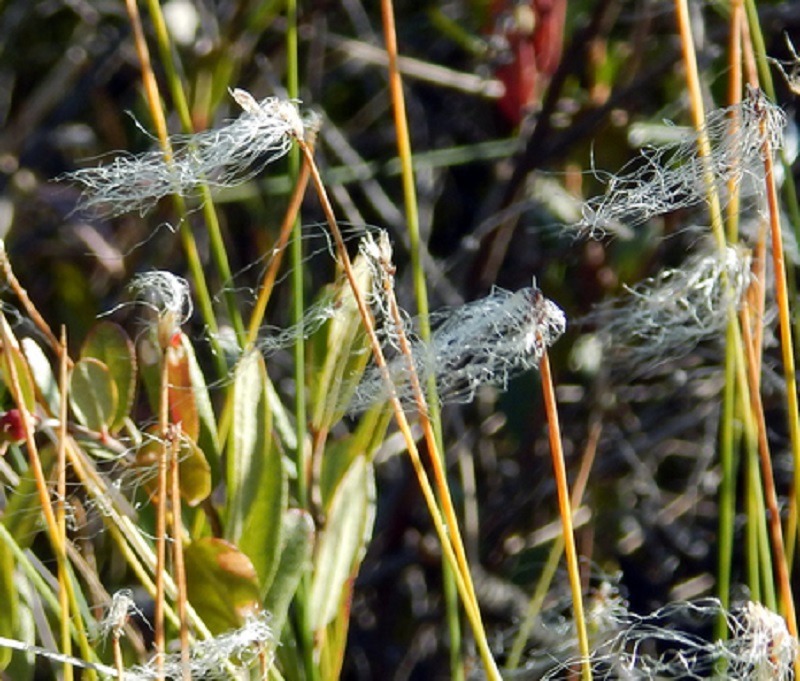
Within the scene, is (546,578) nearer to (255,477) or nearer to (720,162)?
(255,477)

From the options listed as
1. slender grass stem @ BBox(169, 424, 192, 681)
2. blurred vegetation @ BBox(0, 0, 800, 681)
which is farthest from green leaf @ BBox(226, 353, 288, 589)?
blurred vegetation @ BBox(0, 0, 800, 681)

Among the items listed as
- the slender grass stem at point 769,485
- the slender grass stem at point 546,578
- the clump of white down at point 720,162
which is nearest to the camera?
the clump of white down at point 720,162

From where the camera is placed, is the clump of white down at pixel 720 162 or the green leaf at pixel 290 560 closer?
the clump of white down at pixel 720 162

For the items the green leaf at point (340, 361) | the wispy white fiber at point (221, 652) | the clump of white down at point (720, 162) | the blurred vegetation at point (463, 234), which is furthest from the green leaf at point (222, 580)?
the blurred vegetation at point (463, 234)

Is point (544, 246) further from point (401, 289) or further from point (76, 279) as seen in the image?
point (76, 279)

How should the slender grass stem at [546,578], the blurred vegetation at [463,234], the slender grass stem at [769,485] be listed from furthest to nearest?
1. the blurred vegetation at [463,234]
2. the slender grass stem at [546,578]
3. the slender grass stem at [769,485]

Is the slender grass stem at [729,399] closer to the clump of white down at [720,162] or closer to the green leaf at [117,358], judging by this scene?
the clump of white down at [720,162]
